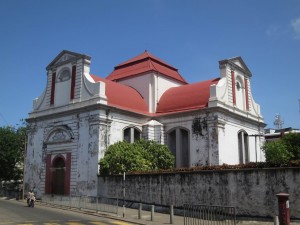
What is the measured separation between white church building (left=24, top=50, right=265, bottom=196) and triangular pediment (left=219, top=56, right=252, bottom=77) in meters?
0.10

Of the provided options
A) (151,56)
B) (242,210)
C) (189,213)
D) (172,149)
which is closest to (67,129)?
(172,149)

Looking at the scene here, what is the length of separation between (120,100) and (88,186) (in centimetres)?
856

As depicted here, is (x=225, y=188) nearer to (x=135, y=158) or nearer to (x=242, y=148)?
(x=135, y=158)

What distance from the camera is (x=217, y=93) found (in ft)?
106

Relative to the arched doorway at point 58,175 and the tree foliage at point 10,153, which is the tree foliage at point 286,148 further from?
the tree foliage at point 10,153

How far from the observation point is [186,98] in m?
34.9

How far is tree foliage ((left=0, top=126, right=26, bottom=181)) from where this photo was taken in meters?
43.7

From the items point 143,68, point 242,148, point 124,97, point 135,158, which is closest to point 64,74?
point 124,97

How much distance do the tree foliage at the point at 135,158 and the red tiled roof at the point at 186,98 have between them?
16.1 feet

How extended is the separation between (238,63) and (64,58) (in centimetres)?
1747

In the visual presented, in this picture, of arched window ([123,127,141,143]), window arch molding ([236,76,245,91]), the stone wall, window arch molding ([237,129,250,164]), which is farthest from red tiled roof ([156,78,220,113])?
the stone wall

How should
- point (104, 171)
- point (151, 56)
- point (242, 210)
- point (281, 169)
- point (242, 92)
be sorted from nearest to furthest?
point (281, 169) → point (242, 210) → point (104, 171) → point (242, 92) → point (151, 56)

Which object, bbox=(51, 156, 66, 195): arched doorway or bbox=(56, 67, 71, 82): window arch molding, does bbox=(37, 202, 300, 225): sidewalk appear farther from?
bbox=(56, 67, 71, 82): window arch molding

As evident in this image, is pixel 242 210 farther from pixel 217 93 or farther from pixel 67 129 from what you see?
pixel 67 129
